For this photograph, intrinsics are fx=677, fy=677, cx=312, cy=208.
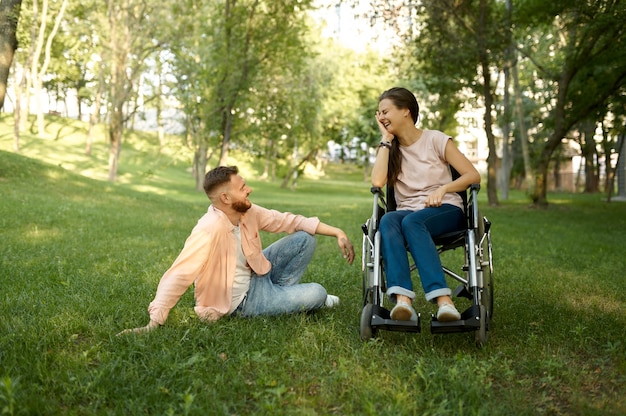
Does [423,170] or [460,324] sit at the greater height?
[423,170]

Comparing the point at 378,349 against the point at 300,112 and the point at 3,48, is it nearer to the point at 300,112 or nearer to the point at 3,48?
the point at 3,48

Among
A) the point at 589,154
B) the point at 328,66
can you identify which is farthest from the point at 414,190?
the point at 589,154

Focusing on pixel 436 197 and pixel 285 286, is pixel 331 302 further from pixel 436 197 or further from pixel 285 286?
pixel 436 197

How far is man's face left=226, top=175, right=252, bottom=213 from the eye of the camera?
434 centimetres

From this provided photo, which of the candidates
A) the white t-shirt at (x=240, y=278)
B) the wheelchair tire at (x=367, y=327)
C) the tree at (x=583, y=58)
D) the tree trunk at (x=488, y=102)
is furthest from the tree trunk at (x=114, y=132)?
the wheelchair tire at (x=367, y=327)

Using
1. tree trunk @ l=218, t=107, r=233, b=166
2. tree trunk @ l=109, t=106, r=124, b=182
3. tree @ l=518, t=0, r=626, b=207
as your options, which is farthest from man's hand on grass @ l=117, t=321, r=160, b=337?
tree trunk @ l=109, t=106, r=124, b=182

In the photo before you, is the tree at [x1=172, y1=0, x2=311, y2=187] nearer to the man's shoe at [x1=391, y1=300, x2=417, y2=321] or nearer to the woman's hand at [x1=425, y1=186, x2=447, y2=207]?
the woman's hand at [x1=425, y1=186, x2=447, y2=207]

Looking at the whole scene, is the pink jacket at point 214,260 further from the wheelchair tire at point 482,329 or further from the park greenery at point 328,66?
the park greenery at point 328,66

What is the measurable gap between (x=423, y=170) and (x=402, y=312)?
3.91ft

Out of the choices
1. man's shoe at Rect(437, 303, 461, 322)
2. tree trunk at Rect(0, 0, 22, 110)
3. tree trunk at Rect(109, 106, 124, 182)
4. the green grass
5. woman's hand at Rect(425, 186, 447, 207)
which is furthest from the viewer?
tree trunk at Rect(109, 106, 124, 182)

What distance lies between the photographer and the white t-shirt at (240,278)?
4.51m

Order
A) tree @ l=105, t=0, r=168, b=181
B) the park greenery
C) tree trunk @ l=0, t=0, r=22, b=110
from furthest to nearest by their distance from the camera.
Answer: tree @ l=105, t=0, r=168, b=181, the park greenery, tree trunk @ l=0, t=0, r=22, b=110

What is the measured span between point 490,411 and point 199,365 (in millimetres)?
1486

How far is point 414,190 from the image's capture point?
15.2ft
